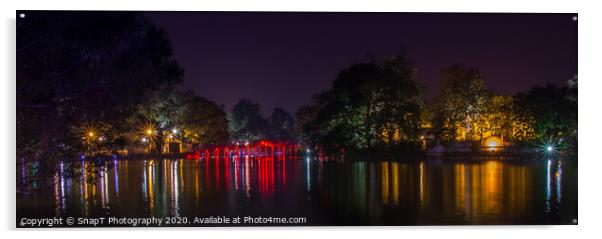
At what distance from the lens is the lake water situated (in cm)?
853

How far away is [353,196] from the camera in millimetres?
10352

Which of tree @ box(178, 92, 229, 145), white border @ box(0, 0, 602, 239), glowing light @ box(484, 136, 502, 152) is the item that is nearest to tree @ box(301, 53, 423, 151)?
glowing light @ box(484, 136, 502, 152)

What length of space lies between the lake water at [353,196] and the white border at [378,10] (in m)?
0.16

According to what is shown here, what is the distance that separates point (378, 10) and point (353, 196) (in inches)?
137

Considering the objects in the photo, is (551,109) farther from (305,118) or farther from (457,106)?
(457,106)

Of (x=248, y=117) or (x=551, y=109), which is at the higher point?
(x=551, y=109)

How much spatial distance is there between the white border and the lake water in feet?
0.53

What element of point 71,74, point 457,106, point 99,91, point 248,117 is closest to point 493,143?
point 457,106

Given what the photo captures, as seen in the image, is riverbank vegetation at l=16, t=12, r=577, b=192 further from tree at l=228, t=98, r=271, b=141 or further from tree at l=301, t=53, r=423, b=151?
tree at l=301, t=53, r=423, b=151

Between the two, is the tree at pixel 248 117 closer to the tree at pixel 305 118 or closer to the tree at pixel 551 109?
the tree at pixel 305 118
